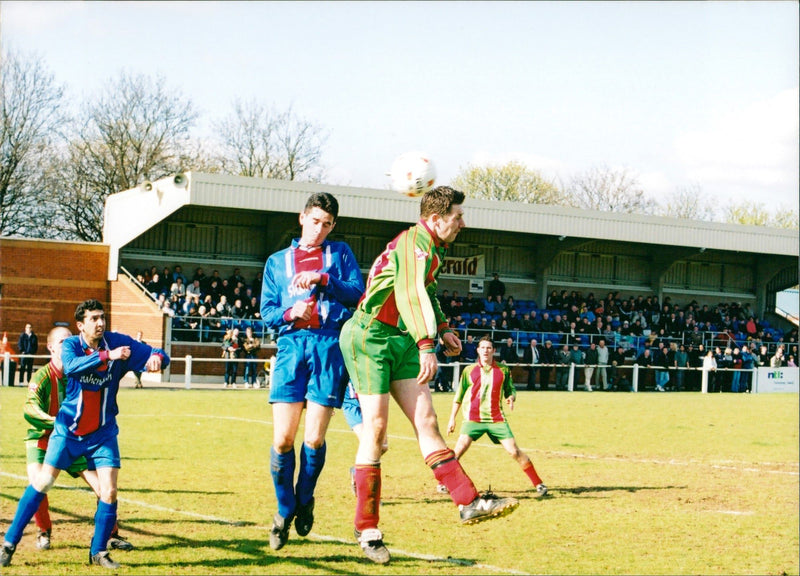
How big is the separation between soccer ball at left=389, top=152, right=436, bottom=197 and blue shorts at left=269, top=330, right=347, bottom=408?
111 cm

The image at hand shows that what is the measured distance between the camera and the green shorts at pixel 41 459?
9664 millimetres

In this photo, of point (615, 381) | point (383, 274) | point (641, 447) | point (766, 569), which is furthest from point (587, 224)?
point (383, 274)

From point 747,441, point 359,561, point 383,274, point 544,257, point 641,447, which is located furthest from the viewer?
point 544,257

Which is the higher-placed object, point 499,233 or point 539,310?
point 499,233

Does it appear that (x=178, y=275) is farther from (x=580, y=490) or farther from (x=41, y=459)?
(x=41, y=459)

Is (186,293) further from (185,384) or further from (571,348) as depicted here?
(571,348)

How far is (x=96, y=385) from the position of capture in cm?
891

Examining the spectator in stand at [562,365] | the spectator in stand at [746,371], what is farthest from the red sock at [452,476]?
the spectator in stand at [746,371]

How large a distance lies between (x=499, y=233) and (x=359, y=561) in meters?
36.7

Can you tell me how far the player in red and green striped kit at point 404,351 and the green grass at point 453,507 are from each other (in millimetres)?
3035

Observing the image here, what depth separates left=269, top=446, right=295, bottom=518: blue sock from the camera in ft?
22.7

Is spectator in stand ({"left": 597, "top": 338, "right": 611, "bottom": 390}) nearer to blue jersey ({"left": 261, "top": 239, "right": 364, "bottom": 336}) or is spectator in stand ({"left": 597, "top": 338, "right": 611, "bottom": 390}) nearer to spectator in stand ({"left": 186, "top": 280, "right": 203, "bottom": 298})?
spectator in stand ({"left": 186, "top": 280, "right": 203, "bottom": 298})

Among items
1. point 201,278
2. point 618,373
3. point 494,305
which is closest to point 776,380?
point 618,373

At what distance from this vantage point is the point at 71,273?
38.9m
